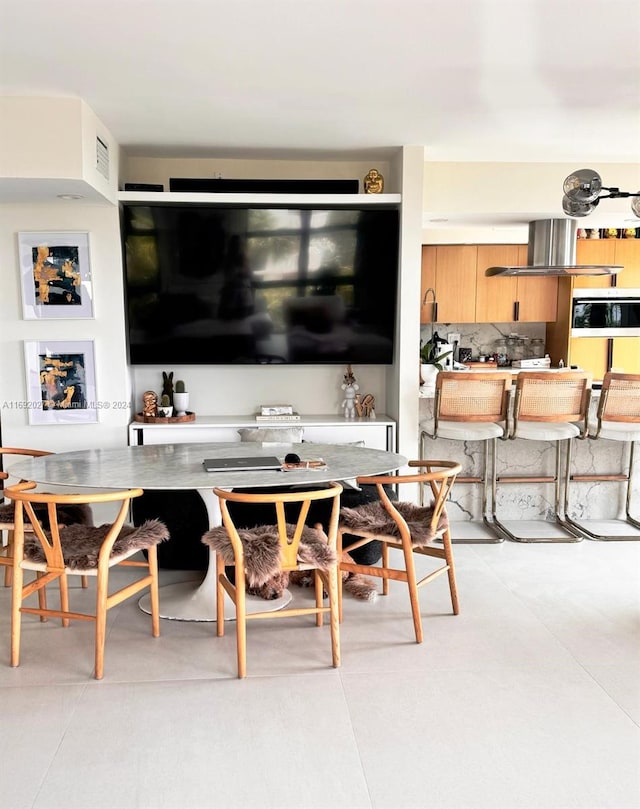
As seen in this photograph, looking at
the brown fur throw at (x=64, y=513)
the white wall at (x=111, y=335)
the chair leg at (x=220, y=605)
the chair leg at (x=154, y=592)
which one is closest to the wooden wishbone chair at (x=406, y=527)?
the chair leg at (x=220, y=605)

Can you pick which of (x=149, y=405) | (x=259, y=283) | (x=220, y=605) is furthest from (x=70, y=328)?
(x=220, y=605)

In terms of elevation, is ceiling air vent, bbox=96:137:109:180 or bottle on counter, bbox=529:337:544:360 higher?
ceiling air vent, bbox=96:137:109:180

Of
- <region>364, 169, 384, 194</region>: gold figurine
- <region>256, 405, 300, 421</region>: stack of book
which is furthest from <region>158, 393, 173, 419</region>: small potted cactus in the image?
<region>364, 169, 384, 194</region>: gold figurine

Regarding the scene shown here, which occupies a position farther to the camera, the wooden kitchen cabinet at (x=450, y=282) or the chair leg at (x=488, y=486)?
the wooden kitchen cabinet at (x=450, y=282)

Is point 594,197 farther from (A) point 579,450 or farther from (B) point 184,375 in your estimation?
(B) point 184,375

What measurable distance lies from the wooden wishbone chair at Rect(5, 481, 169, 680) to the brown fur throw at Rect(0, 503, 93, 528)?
26 cm

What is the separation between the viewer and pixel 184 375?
5117 mm

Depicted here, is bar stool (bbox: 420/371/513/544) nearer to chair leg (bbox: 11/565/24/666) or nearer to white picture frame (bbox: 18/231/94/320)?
white picture frame (bbox: 18/231/94/320)

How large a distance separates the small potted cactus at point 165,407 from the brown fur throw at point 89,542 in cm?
156

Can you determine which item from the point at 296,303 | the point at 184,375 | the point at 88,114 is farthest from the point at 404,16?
the point at 184,375

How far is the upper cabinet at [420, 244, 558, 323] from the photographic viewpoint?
290 inches

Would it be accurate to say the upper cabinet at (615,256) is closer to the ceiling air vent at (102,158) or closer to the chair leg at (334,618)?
the ceiling air vent at (102,158)

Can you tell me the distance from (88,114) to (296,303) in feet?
5.85

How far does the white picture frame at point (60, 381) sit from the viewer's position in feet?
14.7
